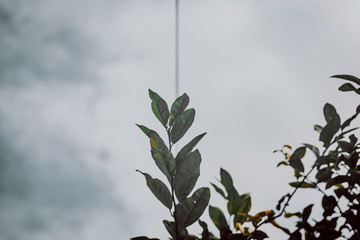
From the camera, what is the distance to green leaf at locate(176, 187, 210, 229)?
802 mm

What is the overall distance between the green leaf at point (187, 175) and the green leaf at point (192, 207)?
0.02 m

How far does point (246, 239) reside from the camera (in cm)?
87

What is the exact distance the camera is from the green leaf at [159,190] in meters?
0.81

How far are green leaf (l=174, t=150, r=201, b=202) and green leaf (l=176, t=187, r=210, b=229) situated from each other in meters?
0.02

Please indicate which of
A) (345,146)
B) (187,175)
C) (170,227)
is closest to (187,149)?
(187,175)

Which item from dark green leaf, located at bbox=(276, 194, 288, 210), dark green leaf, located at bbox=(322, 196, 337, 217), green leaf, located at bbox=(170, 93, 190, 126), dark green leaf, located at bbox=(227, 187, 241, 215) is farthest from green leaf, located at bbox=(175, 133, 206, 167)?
dark green leaf, located at bbox=(322, 196, 337, 217)

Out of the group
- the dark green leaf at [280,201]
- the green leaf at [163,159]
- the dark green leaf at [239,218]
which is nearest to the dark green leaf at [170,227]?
the green leaf at [163,159]

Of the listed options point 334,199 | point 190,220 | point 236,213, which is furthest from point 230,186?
point 334,199

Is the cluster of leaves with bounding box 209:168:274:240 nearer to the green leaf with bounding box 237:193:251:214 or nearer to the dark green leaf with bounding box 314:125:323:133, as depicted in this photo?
the green leaf with bounding box 237:193:251:214

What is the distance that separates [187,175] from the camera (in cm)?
80

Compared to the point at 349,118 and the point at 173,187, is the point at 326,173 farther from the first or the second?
the point at 173,187

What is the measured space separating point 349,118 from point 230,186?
0.35 meters

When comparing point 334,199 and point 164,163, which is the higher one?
point 164,163

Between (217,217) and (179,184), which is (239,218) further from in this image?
(179,184)
